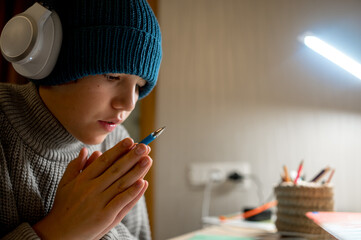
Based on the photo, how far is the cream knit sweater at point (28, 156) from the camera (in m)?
0.61

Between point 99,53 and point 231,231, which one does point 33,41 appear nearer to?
point 99,53

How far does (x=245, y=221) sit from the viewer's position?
108 cm

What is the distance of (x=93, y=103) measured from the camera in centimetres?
61

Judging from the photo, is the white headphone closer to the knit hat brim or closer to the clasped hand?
the knit hat brim

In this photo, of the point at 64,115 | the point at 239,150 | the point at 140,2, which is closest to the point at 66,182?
the point at 64,115

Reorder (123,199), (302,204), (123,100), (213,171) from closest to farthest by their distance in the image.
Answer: (123,199), (123,100), (302,204), (213,171)

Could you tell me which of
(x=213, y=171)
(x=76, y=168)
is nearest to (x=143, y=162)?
(x=76, y=168)

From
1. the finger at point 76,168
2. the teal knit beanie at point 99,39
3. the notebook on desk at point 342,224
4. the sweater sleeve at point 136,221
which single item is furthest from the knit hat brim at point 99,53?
the notebook on desk at point 342,224

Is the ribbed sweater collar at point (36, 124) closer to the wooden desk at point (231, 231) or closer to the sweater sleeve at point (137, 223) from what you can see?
the sweater sleeve at point (137, 223)

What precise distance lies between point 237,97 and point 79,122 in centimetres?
102

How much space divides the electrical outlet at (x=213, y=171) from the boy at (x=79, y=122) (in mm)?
837

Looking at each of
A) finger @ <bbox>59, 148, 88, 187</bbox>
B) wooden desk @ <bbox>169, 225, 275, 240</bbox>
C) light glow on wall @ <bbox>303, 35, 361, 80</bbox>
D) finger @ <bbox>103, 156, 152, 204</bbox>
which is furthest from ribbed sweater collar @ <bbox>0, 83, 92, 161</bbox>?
light glow on wall @ <bbox>303, 35, 361, 80</bbox>

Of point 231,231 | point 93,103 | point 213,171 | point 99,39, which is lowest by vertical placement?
point 231,231

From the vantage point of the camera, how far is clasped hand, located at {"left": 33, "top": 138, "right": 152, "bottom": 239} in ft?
1.71
